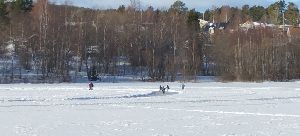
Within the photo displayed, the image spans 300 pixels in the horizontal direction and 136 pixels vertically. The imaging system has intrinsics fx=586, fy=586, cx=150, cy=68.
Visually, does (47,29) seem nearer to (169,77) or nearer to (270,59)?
(169,77)

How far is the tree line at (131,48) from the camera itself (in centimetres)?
6000

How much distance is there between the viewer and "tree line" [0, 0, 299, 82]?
197ft

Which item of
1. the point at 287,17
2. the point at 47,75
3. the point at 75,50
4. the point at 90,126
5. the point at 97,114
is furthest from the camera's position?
the point at 287,17

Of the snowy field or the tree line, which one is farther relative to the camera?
the tree line

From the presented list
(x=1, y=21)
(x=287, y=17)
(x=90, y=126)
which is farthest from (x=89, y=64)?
(x=287, y=17)

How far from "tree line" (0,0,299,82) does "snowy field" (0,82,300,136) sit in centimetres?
2788

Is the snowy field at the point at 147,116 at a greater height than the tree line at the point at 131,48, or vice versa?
the tree line at the point at 131,48

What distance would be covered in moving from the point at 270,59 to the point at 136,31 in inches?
607

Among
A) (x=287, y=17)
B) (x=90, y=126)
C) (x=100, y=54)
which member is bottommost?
(x=90, y=126)

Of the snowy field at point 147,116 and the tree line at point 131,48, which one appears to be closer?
the snowy field at point 147,116

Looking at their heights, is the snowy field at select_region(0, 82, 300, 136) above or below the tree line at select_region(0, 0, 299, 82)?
below

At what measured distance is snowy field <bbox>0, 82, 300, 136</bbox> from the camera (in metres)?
17.2

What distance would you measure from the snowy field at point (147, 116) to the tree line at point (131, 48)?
91.5 feet

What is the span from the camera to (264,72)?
6031cm
